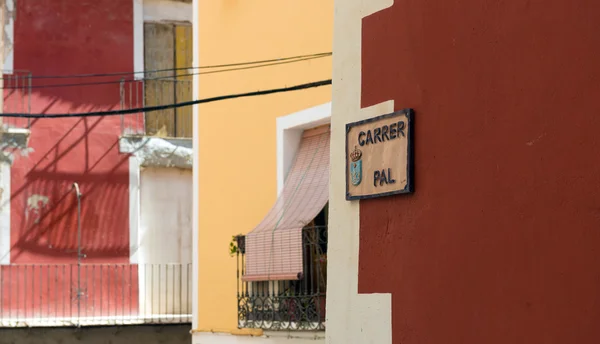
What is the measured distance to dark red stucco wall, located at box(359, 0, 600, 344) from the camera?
556cm

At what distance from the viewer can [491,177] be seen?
6133 millimetres

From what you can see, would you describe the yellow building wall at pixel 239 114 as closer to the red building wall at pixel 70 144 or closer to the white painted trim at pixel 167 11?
the red building wall at pixel 70 144

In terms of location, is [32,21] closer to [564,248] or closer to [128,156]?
[128,156]

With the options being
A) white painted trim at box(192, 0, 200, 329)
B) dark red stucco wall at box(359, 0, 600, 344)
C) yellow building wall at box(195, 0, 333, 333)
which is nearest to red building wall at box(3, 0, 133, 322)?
white painted trim at box(192, 0, 200, 329)

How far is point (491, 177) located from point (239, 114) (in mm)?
8143

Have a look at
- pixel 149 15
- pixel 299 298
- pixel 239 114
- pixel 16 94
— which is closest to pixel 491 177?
pixel 299 298

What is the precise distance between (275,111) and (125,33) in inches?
368

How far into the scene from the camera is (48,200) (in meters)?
21.2

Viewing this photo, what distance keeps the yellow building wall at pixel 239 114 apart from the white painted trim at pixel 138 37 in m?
6.97

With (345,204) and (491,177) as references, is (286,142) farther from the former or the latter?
(491,177)

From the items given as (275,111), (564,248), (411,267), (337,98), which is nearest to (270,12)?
(275,111)

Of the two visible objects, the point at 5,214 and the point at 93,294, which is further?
the point at 93,294

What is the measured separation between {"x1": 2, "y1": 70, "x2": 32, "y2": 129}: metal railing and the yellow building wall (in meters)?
6.81

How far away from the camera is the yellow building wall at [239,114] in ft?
41.5
